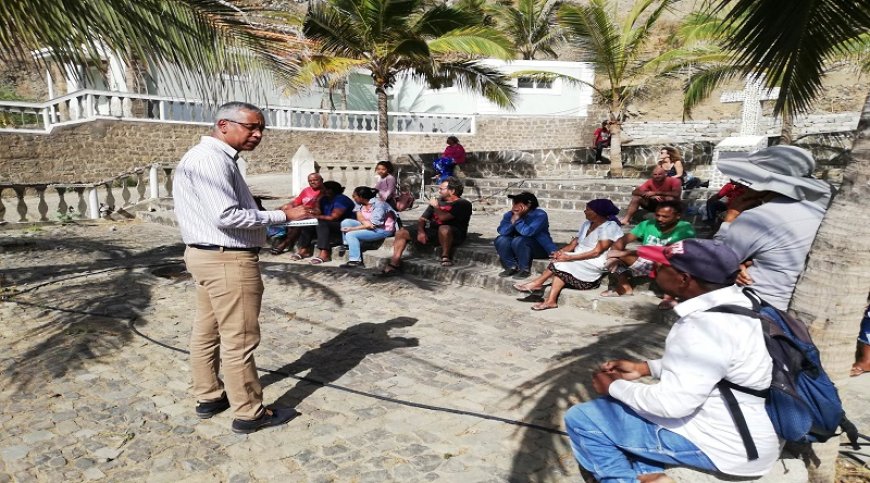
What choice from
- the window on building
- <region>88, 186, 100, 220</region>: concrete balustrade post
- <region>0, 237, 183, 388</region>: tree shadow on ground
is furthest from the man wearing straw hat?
the window on building

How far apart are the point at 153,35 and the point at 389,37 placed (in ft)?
26.9

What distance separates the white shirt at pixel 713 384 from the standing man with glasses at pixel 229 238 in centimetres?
224

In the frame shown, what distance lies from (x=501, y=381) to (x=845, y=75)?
3176cm

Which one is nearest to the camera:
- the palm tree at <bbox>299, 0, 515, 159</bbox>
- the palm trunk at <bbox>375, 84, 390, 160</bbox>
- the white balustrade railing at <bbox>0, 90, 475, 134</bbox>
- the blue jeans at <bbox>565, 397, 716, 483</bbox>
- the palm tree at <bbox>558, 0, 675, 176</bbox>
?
the blue jeans at <bbox>565, 397, 716, 483</bbox>

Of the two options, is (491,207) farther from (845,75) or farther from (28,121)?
(845,75)

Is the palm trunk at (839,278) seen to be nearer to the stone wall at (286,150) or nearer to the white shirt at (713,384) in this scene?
the white shirt at (713,384)

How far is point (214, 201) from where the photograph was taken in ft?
11.3

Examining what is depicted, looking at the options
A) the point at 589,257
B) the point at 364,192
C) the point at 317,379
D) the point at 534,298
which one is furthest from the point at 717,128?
the point at 317,379

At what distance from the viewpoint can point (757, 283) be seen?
404cm

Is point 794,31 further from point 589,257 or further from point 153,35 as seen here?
point 153,35

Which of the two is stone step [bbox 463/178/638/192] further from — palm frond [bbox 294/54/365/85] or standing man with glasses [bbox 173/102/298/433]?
standing man with glasses [bbox 173/102/298/433]

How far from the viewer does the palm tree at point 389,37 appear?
495 inches

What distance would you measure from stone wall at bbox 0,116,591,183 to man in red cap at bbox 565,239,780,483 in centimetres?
1206

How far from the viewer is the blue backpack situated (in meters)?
2.31
